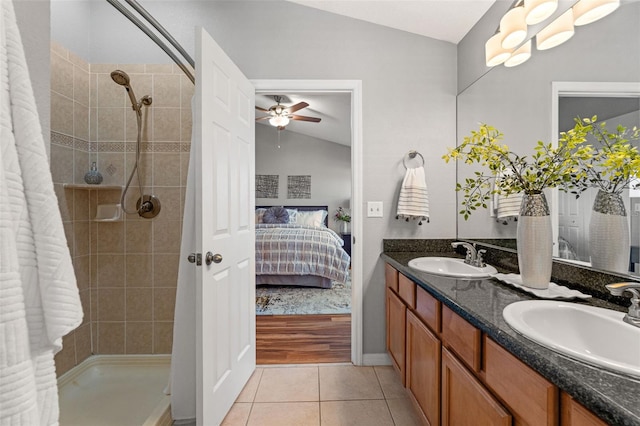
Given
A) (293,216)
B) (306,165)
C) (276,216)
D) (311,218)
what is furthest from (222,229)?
(306,165)

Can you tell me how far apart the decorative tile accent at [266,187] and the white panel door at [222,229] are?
4.45 meters

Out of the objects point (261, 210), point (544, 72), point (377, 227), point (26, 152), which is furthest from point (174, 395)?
point (261, 210)

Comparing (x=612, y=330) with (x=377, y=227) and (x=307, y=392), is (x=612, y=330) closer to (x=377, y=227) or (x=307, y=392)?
(x=377, y=227)

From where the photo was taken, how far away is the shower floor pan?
5.33 ft

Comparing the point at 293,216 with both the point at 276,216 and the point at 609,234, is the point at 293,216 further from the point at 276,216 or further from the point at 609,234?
the point at 609,234

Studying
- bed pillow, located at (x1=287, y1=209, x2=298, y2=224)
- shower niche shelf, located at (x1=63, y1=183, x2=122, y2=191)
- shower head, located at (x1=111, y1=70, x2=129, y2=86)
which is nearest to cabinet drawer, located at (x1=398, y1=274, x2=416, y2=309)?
shower niche shelf, located at (x1=63, y1=183, x2=122, y2=191)

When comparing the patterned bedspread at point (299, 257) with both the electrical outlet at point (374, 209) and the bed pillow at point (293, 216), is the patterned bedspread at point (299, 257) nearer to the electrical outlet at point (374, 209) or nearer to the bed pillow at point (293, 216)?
the bed pillow at point (293, 216)

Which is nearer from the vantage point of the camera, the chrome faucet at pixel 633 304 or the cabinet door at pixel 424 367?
the chrome faucet at pixel 633 304

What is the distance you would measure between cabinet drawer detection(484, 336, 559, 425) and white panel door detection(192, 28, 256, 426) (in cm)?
124

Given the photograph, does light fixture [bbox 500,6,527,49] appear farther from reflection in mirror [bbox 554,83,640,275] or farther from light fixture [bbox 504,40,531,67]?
reflection in mirror [bbox 554,83,640,275]

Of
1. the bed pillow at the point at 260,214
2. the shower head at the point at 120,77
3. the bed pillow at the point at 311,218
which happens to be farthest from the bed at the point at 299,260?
the shower head at the point at 120,77

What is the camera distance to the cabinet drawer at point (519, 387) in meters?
0.66

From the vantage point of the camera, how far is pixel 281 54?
7.33 feet

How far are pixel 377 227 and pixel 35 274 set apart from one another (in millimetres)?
1955
